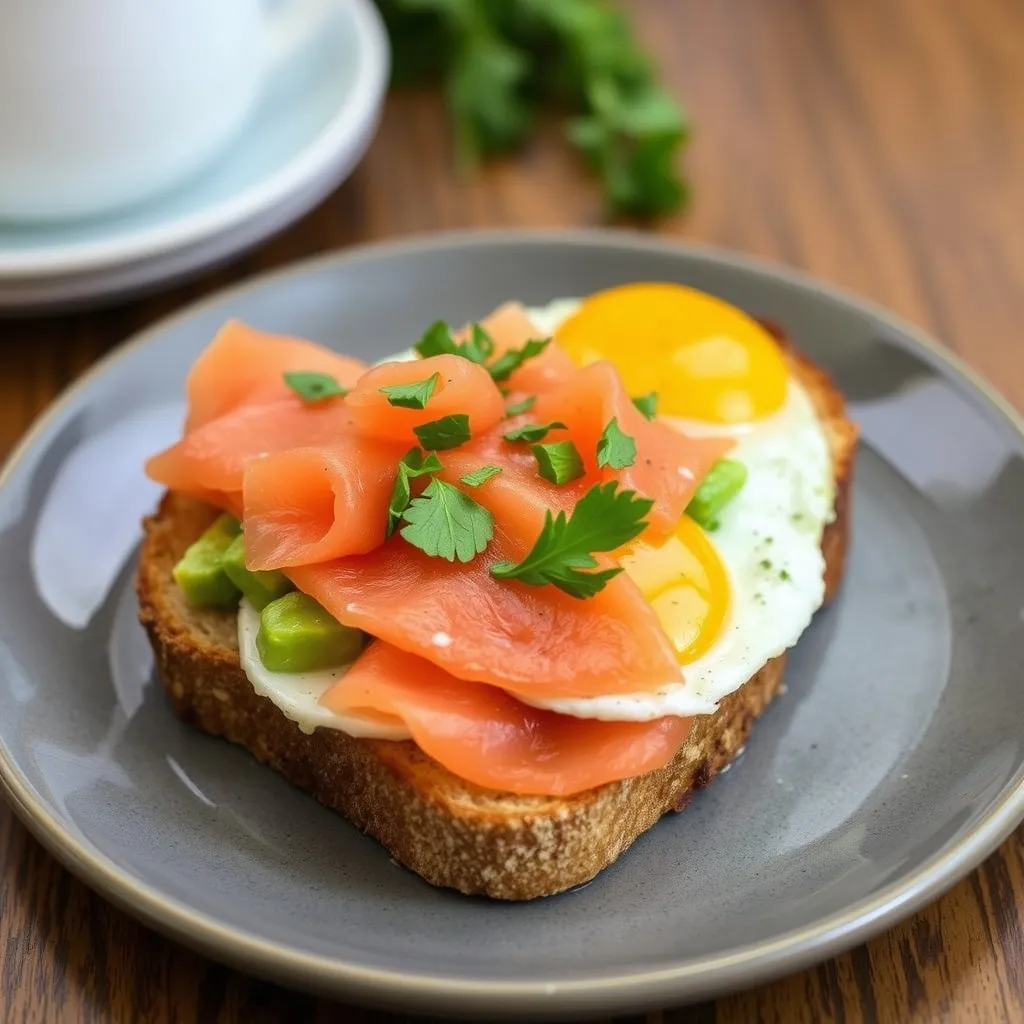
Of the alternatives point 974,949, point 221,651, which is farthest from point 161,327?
point 974,949

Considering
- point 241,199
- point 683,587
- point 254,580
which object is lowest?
point 241,199

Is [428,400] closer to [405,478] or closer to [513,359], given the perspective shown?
[405,478]

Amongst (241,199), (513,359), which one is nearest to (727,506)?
(513,359)

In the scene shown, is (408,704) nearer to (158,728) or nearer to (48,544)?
(158,728)

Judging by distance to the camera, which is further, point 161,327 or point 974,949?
point 161,327

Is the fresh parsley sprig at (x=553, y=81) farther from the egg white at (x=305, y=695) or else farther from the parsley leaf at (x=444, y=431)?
the egg white at (x=305, y=695)

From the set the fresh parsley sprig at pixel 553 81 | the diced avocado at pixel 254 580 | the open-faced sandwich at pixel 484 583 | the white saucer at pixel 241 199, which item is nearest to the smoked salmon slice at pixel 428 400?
the open-faced sandwich at pixel 484 583
